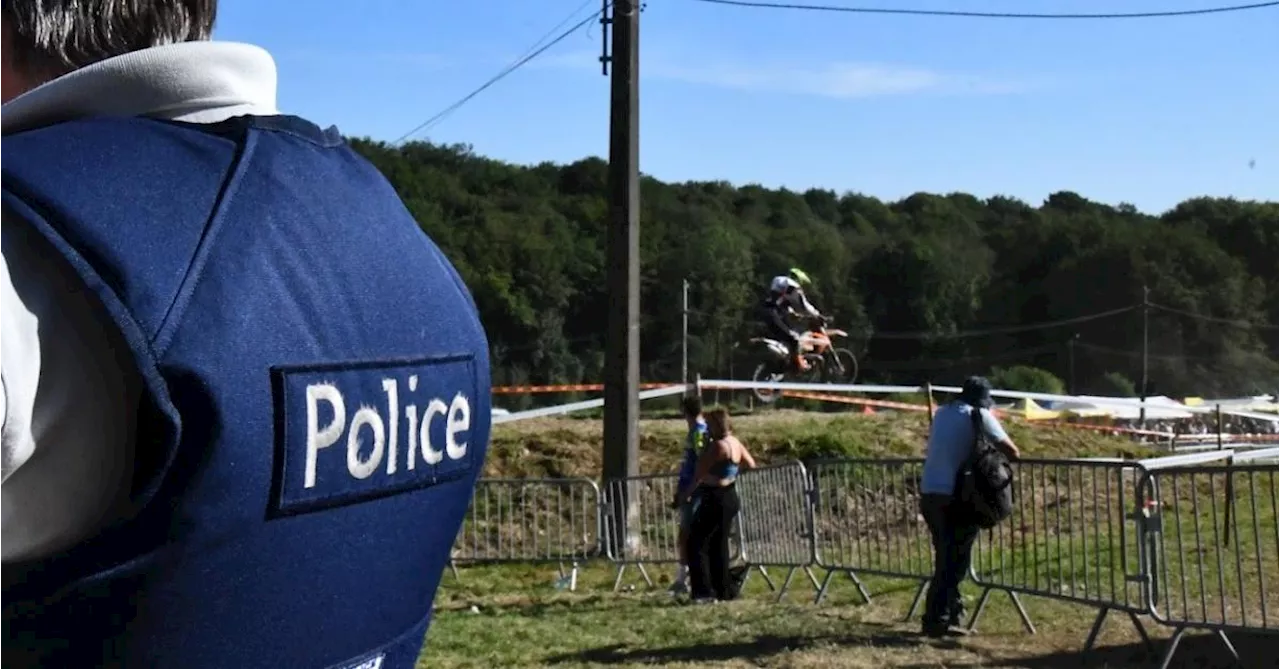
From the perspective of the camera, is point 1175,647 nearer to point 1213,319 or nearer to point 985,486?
point 985,486

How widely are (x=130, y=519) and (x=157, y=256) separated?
184 mm

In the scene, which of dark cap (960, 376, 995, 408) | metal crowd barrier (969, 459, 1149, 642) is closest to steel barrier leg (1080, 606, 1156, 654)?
metal crowd barrier (969, 459, 1149, 642)

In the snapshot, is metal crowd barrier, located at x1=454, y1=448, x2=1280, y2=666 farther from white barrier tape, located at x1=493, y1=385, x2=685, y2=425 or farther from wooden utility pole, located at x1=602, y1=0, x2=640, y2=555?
white barrier tape, located at x1=493, y1=385, x2=685, y2=425

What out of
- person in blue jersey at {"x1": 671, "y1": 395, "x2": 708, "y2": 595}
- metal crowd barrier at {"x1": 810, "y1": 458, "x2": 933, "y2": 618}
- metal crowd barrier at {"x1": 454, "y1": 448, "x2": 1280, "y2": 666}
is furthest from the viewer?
person in blue jersey at {"x1": 671, "y1": 395, "x2": 708, "y2": 595}

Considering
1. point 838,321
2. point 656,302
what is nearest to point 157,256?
point 656,302

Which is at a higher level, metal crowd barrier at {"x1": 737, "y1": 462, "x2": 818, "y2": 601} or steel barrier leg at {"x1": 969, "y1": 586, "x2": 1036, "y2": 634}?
metal crowd barrier at {"x1": 737, "y1": 462, "x2": 818, "y2": 601}

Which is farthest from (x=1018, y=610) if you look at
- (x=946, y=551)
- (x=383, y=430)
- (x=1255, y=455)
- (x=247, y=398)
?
(x=247, y=398)

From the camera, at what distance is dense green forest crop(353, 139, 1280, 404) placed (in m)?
45.1

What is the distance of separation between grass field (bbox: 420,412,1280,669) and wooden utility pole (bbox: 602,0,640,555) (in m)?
1.39

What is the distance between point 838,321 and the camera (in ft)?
182

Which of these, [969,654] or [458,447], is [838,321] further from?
[458,447]


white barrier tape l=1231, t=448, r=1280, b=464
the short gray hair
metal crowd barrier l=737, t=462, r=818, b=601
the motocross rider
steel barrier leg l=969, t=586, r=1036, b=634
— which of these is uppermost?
the motocross rider

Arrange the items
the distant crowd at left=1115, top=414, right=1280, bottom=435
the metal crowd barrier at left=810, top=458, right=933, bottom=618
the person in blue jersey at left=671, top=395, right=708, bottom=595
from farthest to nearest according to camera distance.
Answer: the distant crowd at left=1115, top=414, right=1280, bottom=435
the person in blue jersey at left=671, top=395, right=708, bottom=595
the metal crowd barrier at left=810, top=458, right=933, bottom=618

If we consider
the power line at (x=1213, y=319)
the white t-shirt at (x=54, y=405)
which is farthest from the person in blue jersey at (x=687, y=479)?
the power line at (x=1213, y=319)
